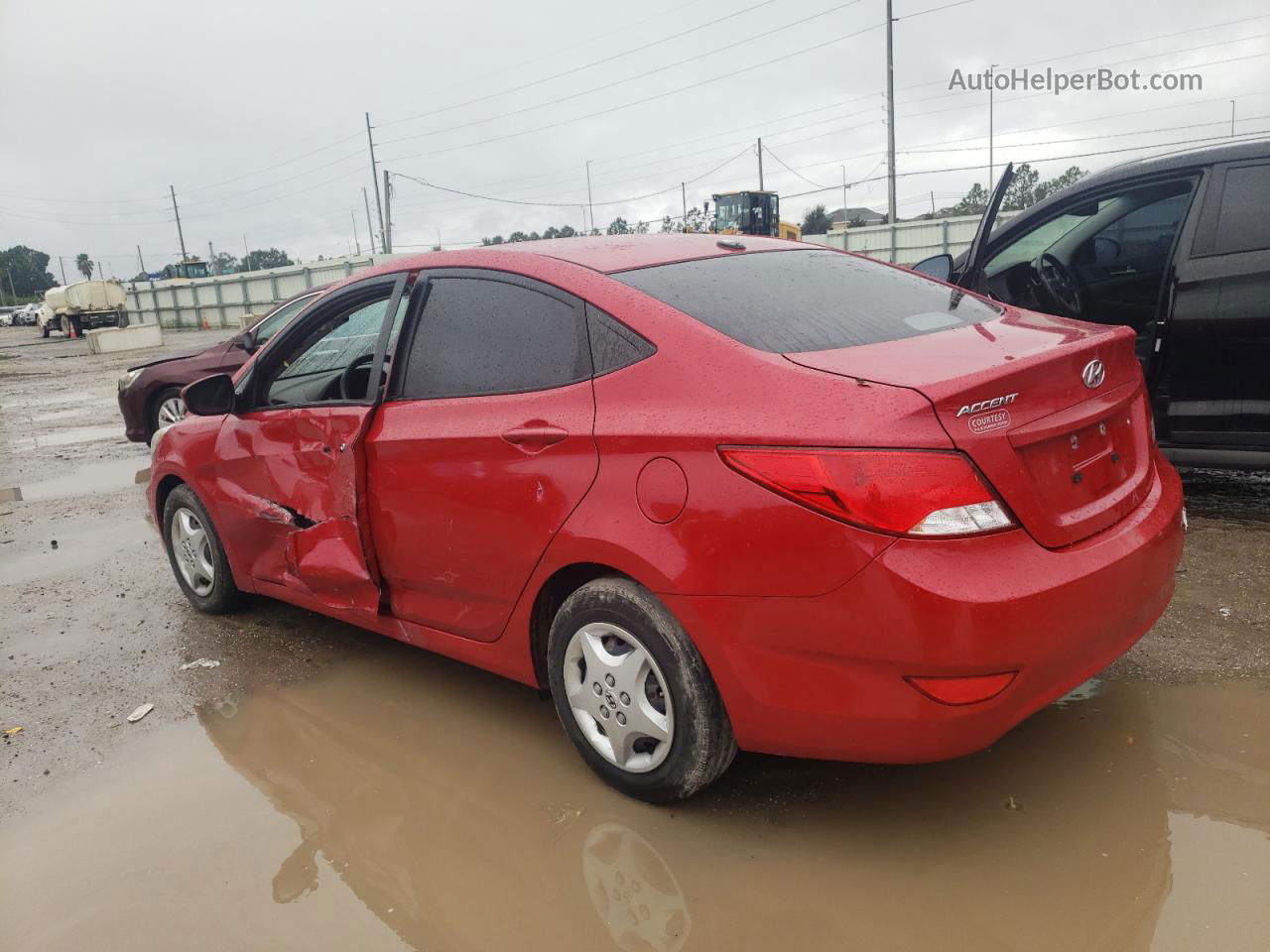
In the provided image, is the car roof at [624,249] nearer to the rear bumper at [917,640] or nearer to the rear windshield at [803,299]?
the rear windshield at [803,299]

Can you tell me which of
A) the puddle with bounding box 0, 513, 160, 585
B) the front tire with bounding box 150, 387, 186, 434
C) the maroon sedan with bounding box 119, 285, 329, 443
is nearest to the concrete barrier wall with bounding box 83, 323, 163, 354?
the maroon sedan with bounding box 119, 285, 329, 443

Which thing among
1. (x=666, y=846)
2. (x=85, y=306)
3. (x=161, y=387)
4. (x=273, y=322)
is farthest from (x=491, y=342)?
(x=85, y=306)

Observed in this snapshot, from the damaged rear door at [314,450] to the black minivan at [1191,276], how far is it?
2.77 m

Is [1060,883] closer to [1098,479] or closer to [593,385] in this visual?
[1098,479]

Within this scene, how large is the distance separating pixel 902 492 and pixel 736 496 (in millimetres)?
389

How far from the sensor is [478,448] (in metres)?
2.99

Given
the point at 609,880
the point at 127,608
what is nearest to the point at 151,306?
the point at 127,608

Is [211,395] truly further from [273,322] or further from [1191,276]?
[273,322]

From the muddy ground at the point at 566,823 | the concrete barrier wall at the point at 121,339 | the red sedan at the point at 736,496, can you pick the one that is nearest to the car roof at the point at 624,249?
the red sedan at the point at 736,496

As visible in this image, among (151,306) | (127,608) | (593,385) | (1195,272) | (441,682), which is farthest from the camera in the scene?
(151,306)

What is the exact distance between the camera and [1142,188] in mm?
4941

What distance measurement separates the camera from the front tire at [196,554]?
4.47 metres

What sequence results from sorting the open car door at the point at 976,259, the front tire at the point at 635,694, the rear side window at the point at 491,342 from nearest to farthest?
the front tire at the point at 635,694 < the rear side window at the point at 491,342 < the open car door at the point at 976,259

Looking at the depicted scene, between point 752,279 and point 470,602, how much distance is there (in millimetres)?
1382
